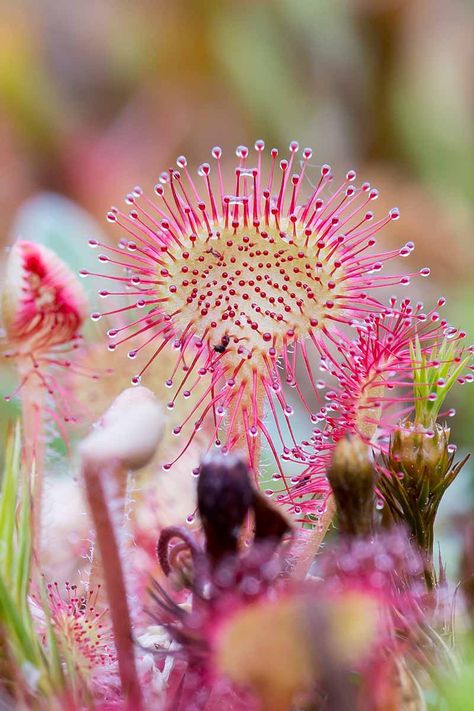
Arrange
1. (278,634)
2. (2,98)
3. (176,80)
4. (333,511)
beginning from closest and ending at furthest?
(278,634) → (333,511) → (2,98) → (176,80)

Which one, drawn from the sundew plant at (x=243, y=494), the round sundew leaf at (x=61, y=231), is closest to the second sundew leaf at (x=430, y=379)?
the sundew plant at (x=243, y=494)

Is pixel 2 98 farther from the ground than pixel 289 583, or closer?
farther from the ground

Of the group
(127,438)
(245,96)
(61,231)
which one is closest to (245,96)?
(245,96)

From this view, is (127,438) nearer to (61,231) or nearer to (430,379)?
(430,379)

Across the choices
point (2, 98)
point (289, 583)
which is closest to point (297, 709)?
point (289, 583)

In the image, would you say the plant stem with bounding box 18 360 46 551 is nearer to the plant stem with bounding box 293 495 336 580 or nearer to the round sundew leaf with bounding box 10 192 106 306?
the plant stem with bounding box 293 495 336 580

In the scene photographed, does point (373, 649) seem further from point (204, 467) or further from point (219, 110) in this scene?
point (219, 110)

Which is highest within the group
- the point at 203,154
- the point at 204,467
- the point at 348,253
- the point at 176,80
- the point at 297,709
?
the point at 176,80
